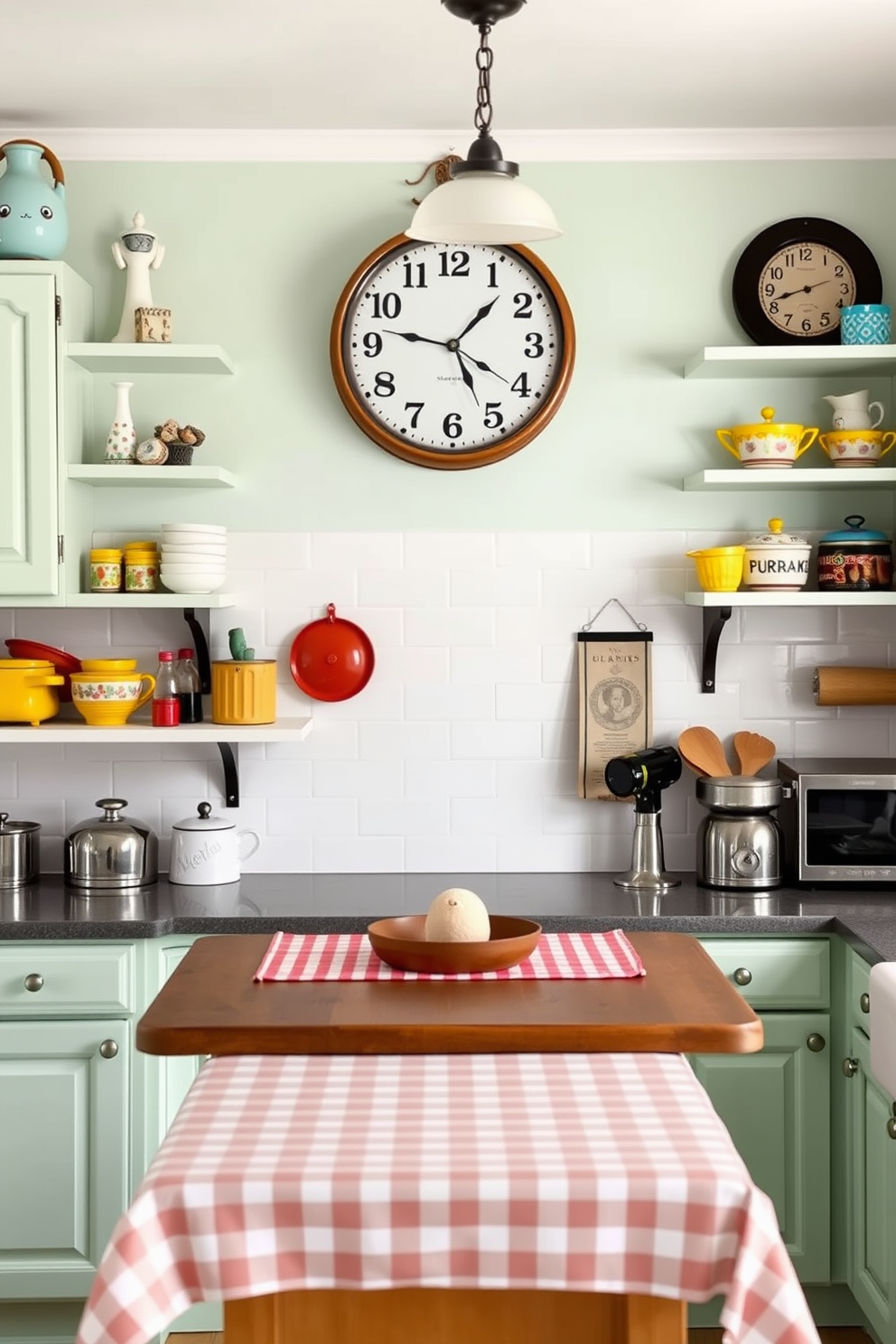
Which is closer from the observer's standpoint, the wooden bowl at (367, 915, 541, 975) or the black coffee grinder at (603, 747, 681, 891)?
the wooden bowl at (367, 915, 541, 975)

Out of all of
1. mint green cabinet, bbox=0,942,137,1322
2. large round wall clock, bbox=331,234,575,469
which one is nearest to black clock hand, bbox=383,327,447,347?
large round wall clock, bbox=331,234,575,469

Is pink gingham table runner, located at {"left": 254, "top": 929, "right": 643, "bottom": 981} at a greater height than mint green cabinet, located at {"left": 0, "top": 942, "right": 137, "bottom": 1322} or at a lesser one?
greater

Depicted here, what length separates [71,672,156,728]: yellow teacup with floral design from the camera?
3357 millimetres

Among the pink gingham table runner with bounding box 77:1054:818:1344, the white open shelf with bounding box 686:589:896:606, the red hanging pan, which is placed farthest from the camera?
the red hanging pan

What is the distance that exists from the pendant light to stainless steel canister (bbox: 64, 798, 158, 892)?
1.69 meters

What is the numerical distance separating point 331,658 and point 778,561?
1.14 metres

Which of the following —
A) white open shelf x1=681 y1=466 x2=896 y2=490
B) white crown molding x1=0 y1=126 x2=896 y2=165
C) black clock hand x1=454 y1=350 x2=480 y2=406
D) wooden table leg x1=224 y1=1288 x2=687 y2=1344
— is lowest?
wooden table leg x1=224 y1=1288 x2=687 y2=1344

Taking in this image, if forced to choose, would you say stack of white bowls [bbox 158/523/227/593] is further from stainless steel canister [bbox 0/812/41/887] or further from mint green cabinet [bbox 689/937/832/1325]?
mint green cabinet [bbox 689/937/832/1325]

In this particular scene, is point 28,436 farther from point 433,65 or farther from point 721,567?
point 721,567

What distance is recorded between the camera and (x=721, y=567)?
3383 millimetres

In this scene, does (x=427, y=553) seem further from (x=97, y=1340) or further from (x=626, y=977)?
(x=97, y=1340)

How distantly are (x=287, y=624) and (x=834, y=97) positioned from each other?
6.06 ft

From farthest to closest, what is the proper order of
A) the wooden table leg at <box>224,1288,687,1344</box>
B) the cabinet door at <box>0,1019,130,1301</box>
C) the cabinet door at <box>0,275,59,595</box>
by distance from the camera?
the cabinet door at <box>0,275,59,595</box> < the cabinet door at <box>0,1019,130,1301</box> < the wooden table leg at <box>224,1288,687,1344</box>

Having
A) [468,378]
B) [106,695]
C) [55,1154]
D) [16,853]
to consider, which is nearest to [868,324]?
[468,378]
